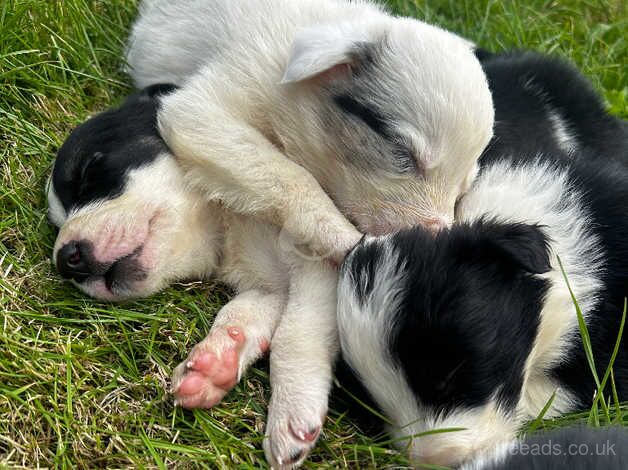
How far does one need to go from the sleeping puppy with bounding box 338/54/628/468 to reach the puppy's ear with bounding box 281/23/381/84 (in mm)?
958

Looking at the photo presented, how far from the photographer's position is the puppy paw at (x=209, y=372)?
11.4 feet

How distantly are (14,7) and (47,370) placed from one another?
2777 millimetres

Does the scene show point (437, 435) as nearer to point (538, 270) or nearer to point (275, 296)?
point (538, 270)

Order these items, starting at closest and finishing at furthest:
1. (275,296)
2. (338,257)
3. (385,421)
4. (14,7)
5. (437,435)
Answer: (437,435), (385,421), (338,257), (275,296), (14,7)

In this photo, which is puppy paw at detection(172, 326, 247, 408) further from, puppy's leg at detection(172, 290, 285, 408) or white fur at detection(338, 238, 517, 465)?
white fur at detection(338, 238, 517, 465)

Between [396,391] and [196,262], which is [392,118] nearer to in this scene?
[196,262]

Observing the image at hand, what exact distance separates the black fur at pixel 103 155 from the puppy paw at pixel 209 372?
1051mm

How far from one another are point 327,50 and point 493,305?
165 cm

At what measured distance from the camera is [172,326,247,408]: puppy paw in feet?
11.4

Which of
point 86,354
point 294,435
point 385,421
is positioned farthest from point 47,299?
point 385,421

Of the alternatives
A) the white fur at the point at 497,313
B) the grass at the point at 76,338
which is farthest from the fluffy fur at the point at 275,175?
the white fur at the point at 497,313

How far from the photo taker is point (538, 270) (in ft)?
10.7

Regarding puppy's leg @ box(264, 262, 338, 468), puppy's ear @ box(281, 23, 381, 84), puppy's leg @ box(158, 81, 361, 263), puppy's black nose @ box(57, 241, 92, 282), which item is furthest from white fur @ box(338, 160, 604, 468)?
puppy's black nose @ box(57, 241, 92, 282)

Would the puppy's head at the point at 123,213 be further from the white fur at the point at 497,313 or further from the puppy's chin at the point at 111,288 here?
the white fur at the point at 497,313
